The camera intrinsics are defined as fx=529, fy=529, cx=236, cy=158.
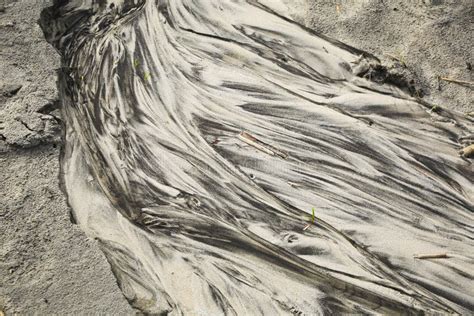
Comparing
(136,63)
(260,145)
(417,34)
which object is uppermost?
(417,34)

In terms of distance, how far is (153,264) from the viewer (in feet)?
5.38

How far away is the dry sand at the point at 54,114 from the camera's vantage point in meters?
1.56

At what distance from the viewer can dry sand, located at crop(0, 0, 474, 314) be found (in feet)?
5.12

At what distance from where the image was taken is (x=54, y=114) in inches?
78.4

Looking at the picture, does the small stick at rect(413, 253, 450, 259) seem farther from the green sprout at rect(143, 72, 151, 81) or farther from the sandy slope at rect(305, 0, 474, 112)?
the green sprout at rect(143, 72, 151, 81)

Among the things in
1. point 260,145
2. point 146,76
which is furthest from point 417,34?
point 146,76

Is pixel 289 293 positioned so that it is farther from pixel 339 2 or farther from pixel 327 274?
pixel 339 2

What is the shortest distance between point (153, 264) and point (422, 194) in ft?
3.02

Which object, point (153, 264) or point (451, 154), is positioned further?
point (451, 154)

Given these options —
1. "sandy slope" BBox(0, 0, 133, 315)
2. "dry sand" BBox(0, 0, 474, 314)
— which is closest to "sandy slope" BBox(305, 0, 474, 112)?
"dry sand" BBox(0, 0, 474, 314)

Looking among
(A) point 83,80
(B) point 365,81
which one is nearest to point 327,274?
(B) point 365,81

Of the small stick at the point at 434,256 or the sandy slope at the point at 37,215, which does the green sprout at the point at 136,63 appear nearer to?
the sandy slope at the point at 37,215

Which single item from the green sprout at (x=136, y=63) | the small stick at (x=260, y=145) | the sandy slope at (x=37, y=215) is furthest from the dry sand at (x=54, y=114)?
the small stick at (x=260, y=145)

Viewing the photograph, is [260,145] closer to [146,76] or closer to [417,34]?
[146,76]
